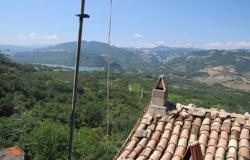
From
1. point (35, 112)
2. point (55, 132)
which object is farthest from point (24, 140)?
point (35, 112)

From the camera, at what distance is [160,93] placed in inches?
329

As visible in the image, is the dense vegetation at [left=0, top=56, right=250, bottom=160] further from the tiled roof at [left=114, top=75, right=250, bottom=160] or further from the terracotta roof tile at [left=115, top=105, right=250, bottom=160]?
the terracotta roof tile at [left=115, top=105, right=250, bottom=160]

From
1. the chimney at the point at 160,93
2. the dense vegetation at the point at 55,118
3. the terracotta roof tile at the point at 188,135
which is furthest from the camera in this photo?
the dense vegetation at the point at 55,118

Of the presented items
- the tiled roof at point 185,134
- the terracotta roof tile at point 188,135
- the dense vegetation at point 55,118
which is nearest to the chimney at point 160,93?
the tiled roof at point 185,134

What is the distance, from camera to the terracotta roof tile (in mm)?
7211

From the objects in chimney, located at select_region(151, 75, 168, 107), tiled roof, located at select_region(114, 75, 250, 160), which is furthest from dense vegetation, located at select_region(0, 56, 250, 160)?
tiled roof, located at select_region(114, 75, 250, 160)

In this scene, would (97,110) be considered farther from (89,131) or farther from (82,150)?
(82,150)

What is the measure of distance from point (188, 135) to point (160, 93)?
1.15 m

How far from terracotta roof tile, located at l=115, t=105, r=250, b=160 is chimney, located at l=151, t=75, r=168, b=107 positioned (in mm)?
297

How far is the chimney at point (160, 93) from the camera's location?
327 inches

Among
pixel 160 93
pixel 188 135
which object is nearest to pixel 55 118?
pixel 160 93

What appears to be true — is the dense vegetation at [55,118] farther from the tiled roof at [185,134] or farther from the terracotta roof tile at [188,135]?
the terracotta roof tile at [188,135]

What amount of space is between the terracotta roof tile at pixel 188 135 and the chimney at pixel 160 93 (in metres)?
0.30

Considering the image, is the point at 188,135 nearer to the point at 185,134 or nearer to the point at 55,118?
the point at 185,134
